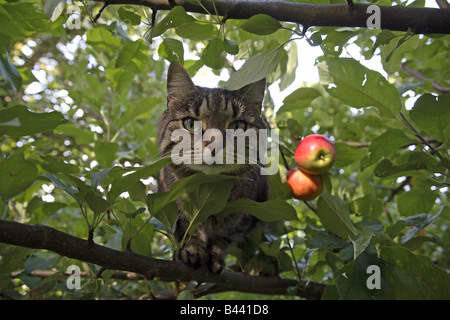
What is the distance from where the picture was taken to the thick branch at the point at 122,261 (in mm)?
838

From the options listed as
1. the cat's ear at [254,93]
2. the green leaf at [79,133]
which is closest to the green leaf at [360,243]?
the cat's ear at [254,93]

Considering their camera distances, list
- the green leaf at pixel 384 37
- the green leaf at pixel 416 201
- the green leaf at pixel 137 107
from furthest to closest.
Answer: the green leaf at pixel 137 107, the green leaf at pixel 416 201, the green leaf at pixel 384 37

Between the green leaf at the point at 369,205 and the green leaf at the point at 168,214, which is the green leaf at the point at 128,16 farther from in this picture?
the green leaf at the point at 369,205

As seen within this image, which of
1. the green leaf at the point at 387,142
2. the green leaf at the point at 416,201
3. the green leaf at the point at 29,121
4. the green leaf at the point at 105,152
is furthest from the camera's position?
the green leaf at the point at 105,152

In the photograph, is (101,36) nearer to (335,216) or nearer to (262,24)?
(262,24)

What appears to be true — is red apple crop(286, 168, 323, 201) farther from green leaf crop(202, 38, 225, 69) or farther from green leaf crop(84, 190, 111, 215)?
green leaf crop(84, 190, 111, 215)

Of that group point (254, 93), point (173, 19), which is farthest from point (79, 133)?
point (173, 19)

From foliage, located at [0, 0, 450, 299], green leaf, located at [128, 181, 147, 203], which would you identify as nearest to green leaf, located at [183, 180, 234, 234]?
foliage, located at [0, 0, 450, 299]

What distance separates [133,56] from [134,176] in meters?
0.67

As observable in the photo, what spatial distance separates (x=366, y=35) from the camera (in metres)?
1.34

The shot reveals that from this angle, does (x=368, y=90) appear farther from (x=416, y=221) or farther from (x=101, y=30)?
(x=101, y=30)

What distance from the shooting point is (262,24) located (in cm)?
103

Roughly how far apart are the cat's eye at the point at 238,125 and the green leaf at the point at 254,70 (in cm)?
56
